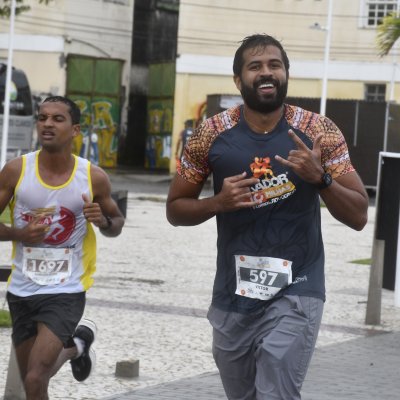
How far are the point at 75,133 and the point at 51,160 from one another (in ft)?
0.96

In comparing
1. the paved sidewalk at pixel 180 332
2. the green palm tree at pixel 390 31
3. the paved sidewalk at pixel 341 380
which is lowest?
the paved sidewalk at pixel 180 332

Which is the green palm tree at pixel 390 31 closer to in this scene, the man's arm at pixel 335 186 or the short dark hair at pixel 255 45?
the short dark hair at pixel 255 45

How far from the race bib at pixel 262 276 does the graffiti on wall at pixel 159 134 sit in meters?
46.7

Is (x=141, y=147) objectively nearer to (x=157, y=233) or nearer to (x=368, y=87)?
(x=368, y=87)

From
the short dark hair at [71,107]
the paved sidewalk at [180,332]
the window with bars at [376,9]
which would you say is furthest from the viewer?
the window with bars at [376,9]

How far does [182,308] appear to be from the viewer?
12.6m

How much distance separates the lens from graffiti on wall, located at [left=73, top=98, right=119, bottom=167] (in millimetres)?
51594

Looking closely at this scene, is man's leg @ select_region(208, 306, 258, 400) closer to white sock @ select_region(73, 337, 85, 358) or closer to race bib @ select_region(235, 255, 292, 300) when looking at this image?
race bib @ select_region(235, 255, 292, 300)

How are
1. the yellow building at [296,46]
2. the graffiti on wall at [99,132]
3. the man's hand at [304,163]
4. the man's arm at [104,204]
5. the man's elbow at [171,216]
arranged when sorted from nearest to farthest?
the man's hand at [304,163] → the man's elbow at [171,216] → the man's arm at [104,204] → the yellow building at [296,46] → the graffiti on wall at [99,132]

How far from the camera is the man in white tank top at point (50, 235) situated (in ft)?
22.0

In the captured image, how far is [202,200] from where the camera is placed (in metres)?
5.61

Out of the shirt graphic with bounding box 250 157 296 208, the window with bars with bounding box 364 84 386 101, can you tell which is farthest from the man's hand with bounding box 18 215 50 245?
the window with bars with bounding box 364 84 386 101

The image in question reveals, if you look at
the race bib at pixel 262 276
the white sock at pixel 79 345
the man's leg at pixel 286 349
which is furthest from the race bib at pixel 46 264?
the man's leg at pixel 286 349

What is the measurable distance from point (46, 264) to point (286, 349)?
1.69m
